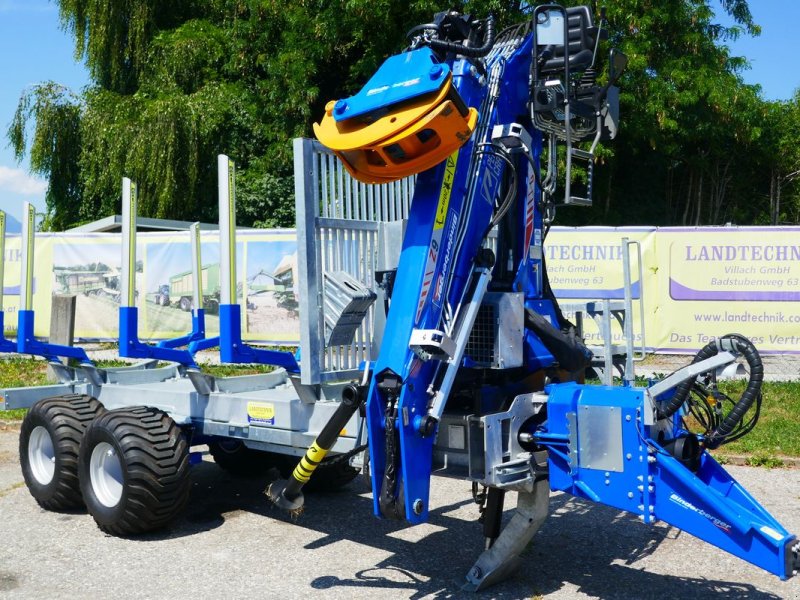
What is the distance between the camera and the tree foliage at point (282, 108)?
19.4 meters

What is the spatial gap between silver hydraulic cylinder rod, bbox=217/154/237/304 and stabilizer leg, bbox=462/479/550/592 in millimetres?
2176

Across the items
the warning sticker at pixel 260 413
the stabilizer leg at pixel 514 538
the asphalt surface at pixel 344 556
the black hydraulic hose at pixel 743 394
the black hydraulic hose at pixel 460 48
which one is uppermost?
the black hydraulic hose at pixel 460 48

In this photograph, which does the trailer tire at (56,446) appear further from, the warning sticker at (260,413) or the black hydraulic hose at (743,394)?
the black hydraulic hose at (743,394)

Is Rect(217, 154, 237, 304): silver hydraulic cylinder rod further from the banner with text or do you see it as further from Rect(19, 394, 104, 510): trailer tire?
the banner with text

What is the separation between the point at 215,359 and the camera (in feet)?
48.4

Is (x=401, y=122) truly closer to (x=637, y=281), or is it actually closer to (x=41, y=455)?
(x=41, y=455)

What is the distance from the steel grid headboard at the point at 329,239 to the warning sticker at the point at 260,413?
676 mm

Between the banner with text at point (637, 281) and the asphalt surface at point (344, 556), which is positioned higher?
the banner with text at point (637, 281)

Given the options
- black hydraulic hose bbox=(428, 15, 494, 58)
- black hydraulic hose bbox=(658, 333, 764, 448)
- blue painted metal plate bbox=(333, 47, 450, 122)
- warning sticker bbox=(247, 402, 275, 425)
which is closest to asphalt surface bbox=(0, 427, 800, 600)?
warning sticker bbox=(247, 402, 275, 425)

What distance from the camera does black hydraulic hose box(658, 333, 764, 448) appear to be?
4621 millimetres

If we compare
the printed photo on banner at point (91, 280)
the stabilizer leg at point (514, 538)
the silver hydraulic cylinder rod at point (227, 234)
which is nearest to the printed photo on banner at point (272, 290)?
the printed photo on banner at point (91, 280)

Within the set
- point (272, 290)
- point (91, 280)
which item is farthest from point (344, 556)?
point (91, 280)

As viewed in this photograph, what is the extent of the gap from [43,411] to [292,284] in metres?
7.89

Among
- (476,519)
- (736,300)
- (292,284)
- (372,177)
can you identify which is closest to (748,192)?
(736,300)
